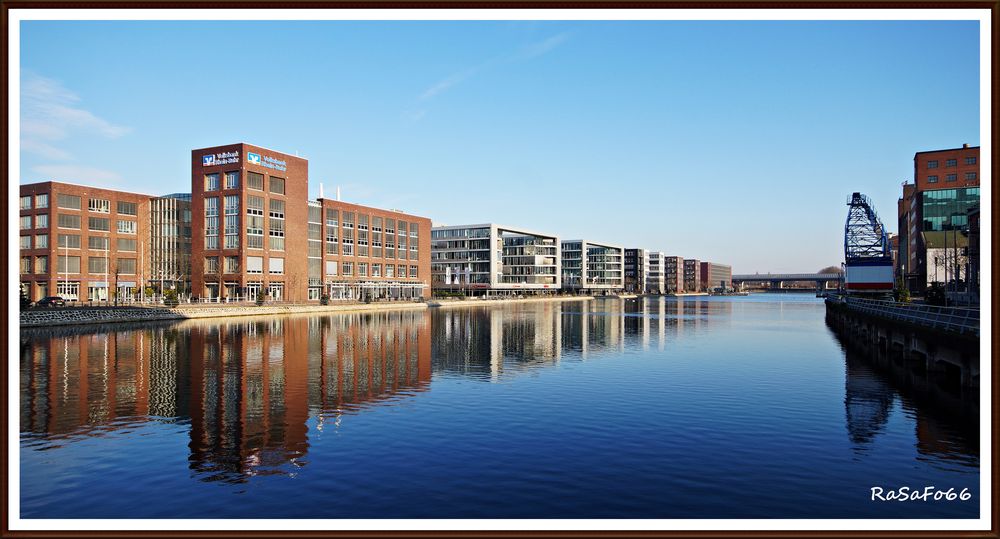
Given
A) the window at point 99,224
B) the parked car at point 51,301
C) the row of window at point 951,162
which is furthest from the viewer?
the row of window at point 951,162

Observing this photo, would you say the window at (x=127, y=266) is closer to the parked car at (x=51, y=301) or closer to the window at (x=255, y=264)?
the parked car at (x=51, y=301)

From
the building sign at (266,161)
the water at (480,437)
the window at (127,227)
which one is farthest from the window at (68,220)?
the water at (480,437)

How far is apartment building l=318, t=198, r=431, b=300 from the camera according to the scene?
139 meters

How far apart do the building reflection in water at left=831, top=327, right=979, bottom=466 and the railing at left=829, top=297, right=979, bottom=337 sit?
3.29 metres

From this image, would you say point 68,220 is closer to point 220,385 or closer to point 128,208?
point 128,208

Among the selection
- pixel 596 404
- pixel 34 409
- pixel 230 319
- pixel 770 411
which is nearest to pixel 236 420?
pixel 34 409

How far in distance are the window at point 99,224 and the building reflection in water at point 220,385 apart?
63789 millimetres

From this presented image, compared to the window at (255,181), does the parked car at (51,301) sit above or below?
below

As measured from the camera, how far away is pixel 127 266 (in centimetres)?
12512

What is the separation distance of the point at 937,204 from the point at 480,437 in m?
140

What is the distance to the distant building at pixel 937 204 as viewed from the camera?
11946 centimetres

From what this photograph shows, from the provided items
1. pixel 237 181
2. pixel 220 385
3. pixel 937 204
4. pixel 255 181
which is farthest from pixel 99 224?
pixel 937 204

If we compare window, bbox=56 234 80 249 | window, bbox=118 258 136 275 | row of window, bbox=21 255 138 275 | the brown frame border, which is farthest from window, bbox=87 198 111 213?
the brown frame border

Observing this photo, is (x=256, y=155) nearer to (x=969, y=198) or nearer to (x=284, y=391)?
(x=284, y=391)
